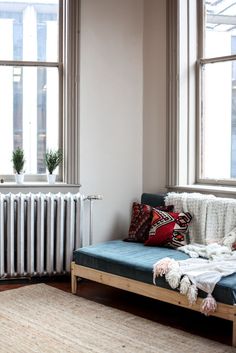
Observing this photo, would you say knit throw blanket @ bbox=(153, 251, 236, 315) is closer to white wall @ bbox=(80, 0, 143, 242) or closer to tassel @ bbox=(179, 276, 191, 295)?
tassel @ bbox=(179, 276, 191, 295)

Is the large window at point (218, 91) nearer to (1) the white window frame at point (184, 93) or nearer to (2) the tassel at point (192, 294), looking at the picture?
(1) the white window frame at point (184, 93)

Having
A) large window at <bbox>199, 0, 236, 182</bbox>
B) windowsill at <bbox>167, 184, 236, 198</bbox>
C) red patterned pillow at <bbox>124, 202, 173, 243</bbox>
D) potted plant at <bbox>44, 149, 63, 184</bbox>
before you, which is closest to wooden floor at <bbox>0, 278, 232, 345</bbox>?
red patterned pillow at <bbox>124, 202, 173, 243</bbox>

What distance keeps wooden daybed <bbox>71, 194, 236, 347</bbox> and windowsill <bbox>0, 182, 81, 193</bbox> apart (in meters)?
0.66

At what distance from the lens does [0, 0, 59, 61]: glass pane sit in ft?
15.2

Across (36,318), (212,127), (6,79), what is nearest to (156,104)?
(212,127)

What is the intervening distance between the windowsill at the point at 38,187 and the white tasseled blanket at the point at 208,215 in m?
0.96

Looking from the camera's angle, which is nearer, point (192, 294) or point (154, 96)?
point (192, 294)

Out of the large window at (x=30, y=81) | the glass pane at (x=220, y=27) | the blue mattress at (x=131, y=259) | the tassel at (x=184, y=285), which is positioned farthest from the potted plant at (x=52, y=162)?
the tassel at (x=184, y=285)

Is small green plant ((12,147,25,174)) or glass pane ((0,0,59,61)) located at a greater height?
glass pane ((0,0,59,61))

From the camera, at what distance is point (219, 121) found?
454 cm

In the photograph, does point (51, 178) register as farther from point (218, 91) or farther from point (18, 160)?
point (218, 91)

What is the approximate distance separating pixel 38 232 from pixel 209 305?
1.81m

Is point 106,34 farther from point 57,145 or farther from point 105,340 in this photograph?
point 105,340

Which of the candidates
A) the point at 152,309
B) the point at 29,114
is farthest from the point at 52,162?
the point at 152,309
